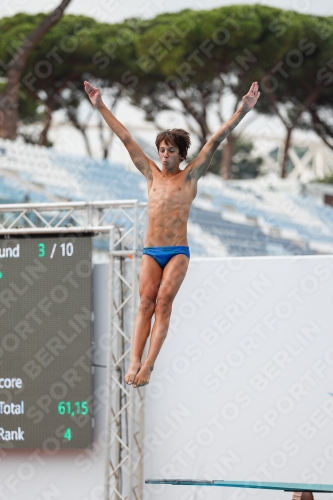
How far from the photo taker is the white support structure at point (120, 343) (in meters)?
6.83

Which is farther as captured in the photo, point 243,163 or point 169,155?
point 243,163

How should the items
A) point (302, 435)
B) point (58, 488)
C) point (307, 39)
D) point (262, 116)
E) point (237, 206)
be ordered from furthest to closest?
point (262, 116), point (307, 39), point (237, 206), point (58, 488), point (302, 435)

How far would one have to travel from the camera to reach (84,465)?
23.3 feet

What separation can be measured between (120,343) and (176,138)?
294 cm

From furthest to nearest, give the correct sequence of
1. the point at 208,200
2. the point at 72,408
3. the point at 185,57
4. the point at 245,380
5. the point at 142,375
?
1. the point at 185,57
2. the point at 208,200
3. the point at 72,408
4. the point at 245,380
5. the point at 142,375

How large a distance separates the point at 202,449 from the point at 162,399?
1.64 feet

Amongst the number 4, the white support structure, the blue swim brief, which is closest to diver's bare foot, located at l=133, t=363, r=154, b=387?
the blue swim brief

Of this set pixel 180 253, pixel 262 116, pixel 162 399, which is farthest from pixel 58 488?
pixel 262 116

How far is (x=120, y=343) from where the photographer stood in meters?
6.93

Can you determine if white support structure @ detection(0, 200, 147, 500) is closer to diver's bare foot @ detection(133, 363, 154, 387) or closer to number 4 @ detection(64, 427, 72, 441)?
number 4 @ detection(64, 427, 72, 441)

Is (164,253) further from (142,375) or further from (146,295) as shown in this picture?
(142,375)

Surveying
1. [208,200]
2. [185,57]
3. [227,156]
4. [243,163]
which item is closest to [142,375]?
[208,200]

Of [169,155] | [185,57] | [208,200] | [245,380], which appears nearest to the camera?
[169,155]

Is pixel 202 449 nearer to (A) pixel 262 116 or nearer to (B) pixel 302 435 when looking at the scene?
(B) pixel 302 435
